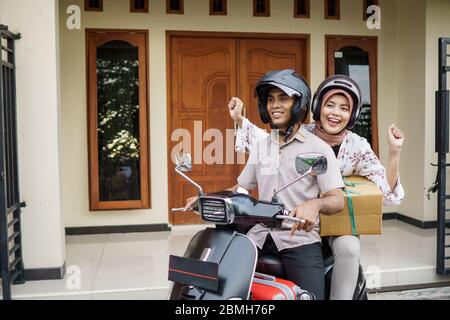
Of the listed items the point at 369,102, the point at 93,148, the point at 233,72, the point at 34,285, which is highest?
the point at 233,72

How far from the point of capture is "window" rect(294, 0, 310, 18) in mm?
5652

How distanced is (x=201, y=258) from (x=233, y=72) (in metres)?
3.97

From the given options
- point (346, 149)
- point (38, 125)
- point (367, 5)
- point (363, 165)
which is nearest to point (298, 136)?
point (346, 149)

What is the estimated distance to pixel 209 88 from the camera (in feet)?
18.4

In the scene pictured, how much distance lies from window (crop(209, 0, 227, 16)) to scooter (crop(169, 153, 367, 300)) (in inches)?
148

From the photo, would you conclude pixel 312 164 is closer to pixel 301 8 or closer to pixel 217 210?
pixel 217 210

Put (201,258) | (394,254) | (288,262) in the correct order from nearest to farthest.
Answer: (201,258)
(288,262)
(394,254)

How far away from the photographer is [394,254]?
4645 millimetres

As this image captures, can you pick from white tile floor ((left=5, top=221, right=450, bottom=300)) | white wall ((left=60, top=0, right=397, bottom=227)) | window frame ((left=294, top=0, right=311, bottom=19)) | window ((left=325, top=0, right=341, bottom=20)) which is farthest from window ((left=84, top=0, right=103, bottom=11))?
window ((left=325, top=0, right=341, bottom=20))

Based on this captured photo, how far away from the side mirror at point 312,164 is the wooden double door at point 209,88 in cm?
341

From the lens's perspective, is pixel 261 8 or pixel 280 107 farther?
pixel 261 8

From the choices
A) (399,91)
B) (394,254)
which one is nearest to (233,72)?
(399,91)

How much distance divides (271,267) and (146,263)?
246 centimetres

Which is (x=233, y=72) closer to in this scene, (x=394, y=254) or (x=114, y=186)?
(x=114, y=186)
